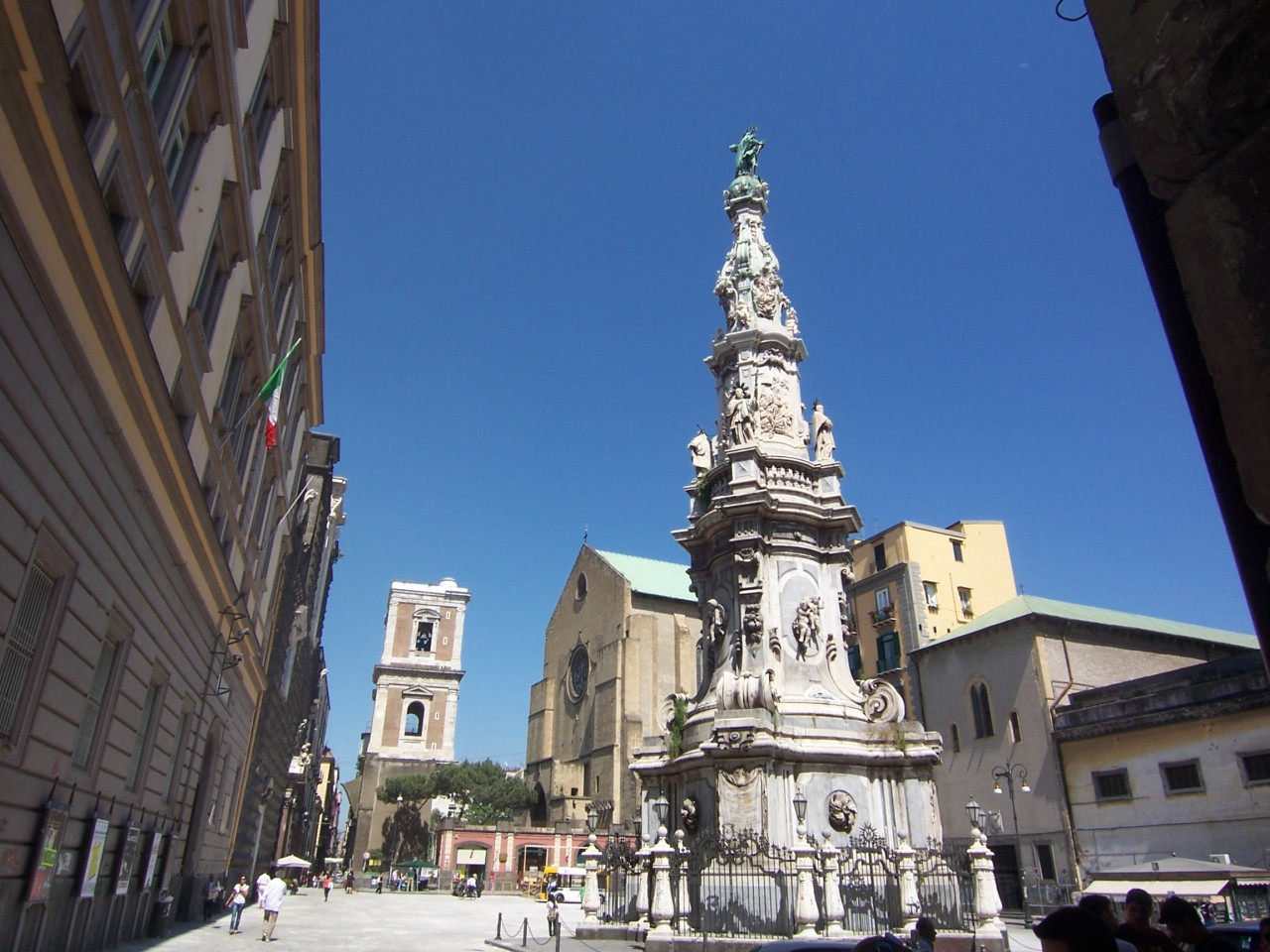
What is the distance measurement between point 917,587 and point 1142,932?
3783 centimetres

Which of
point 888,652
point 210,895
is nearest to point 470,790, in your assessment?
point 888,652

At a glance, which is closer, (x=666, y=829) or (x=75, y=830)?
(x=75, y=830)

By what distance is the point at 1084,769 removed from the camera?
102 feet

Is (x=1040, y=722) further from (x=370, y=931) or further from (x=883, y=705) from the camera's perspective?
(x=370, y=931)

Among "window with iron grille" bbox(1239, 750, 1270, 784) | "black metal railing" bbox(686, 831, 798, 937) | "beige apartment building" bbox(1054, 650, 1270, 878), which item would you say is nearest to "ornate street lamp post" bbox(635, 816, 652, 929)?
"black metal railing" bbox(686, 831, 798, 937)

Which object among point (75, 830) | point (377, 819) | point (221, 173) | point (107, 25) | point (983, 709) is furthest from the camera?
point (377, 819)

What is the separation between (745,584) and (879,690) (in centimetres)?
395

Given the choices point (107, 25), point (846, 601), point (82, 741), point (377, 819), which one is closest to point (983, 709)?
point (846, 601)

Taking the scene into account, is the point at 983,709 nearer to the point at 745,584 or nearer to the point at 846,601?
the point at 846,601

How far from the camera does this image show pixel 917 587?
4166cm

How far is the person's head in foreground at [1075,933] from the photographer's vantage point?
9.43 feet

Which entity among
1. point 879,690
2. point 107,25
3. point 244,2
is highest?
point 244,2

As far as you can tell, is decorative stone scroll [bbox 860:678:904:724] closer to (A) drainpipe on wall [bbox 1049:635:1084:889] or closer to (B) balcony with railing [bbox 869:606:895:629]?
(A) drainpipe on wall [bbox 1049:635:1084:889]

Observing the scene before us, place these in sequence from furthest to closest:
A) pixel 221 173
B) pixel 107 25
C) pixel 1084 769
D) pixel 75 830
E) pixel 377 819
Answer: pixel 377 819 < pixel 1084 769 < pixel 221 173 < pixel 75 830 < pixel 107 25
